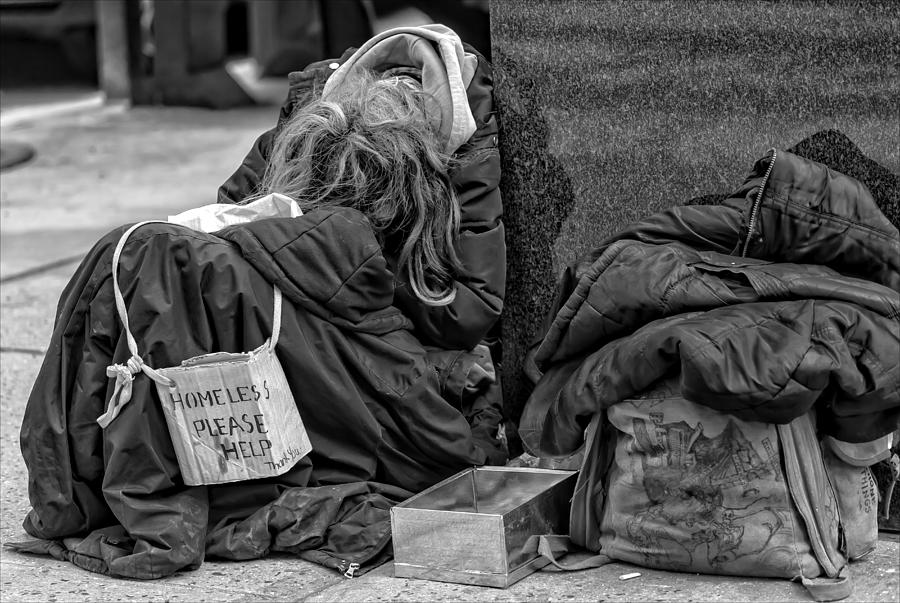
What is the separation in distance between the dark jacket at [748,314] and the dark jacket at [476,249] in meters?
0.27

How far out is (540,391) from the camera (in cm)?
326

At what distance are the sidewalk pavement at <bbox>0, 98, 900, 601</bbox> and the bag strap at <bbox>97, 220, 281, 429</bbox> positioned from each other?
395 millimetres

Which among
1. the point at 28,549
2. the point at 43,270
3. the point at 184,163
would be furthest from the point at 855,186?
the point at 184,163

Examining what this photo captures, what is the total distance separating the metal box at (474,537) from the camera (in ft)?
9.55

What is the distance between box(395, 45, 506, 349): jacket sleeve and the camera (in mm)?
3445

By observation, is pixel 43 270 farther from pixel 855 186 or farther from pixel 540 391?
pixel 855 186

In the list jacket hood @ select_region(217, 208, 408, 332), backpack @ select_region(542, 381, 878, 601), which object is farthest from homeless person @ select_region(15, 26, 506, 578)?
backpack @ select_region(542, 381, 878, 601)

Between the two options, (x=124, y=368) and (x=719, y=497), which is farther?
(x=124, y=368)

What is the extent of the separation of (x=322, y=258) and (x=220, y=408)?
433 mm

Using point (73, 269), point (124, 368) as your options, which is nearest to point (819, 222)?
point (124, 368)

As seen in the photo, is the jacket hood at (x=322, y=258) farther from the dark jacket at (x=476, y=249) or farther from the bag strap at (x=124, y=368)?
the dark jacket at (x=476, y=249)

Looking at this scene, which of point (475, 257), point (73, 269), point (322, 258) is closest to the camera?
point (322, 258)

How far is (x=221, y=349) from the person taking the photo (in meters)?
3.11

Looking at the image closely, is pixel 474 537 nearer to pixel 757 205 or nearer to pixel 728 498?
pixel 728 498
